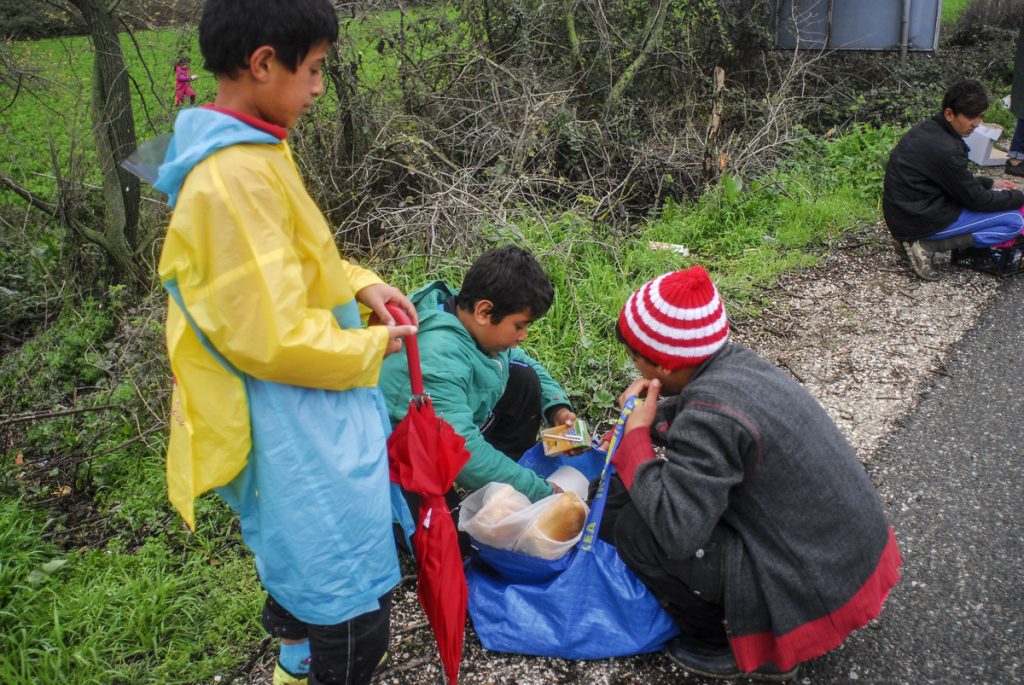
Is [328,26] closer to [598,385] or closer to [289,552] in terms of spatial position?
[289,552]

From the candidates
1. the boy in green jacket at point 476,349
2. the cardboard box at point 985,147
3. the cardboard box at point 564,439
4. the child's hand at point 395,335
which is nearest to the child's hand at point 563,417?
the cardboard box at point 564,439

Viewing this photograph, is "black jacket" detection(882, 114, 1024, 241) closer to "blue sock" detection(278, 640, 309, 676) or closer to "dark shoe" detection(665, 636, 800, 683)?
"dark shoe" detection(665, 636, 800, 683)

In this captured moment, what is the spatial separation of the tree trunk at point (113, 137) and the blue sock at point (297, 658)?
4.42 m

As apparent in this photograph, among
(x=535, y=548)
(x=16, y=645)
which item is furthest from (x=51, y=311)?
(x=535, y=548)

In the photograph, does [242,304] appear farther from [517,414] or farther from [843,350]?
[843,350]

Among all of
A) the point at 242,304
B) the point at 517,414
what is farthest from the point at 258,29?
the point at 517,414

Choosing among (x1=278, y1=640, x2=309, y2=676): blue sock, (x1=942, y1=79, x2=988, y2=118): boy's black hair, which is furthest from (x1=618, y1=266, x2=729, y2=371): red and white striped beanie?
(x1=942, y1=79, x2=988, y2=118): boy's black hair

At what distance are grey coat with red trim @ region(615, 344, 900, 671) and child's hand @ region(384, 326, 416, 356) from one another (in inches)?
27.9

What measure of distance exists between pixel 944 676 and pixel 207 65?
2.47 metres

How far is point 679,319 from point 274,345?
1036 millimetres

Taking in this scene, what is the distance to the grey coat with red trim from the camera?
2.00 m

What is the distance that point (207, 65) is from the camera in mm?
1684

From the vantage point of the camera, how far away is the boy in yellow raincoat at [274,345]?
1.56 meters

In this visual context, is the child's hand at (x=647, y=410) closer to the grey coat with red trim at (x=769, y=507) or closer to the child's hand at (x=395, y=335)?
the grey coat with red trim at (x=769, y=507)
